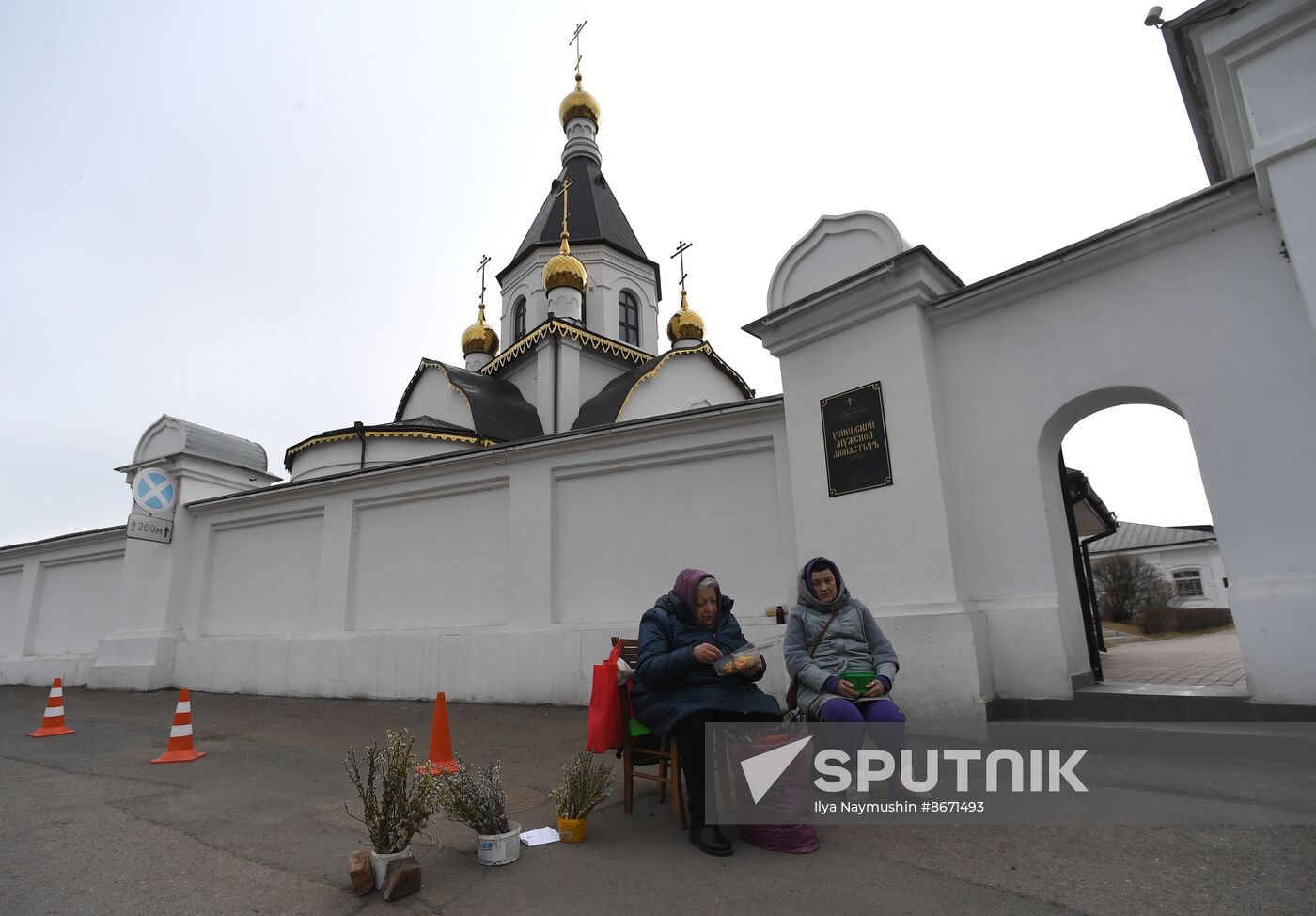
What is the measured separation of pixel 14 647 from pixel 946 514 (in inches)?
676

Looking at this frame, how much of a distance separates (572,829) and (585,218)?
66.1 feet

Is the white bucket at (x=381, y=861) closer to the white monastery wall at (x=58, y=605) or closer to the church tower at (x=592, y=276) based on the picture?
the white monastery wall at (x=58, y=605)

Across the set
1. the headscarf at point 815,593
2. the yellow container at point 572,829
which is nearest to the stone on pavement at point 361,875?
the yellow container at point 572,829

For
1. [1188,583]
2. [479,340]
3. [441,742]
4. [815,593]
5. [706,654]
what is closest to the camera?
[706,654]

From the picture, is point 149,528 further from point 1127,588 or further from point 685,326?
point 1127,588

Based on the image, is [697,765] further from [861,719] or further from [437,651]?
[437,651]

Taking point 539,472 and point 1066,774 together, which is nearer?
point 1066,774

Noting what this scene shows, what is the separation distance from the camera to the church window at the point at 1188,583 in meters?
31.2

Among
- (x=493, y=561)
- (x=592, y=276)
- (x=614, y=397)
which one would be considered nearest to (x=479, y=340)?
(x=592, y=276)

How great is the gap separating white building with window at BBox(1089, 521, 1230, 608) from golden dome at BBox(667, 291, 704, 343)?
2358 centimetres

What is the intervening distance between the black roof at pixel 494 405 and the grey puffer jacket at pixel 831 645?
12.2 m

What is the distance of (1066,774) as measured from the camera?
13.6 feet

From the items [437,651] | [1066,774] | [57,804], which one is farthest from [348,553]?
[1066,774]

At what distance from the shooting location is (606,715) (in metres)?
3.75
